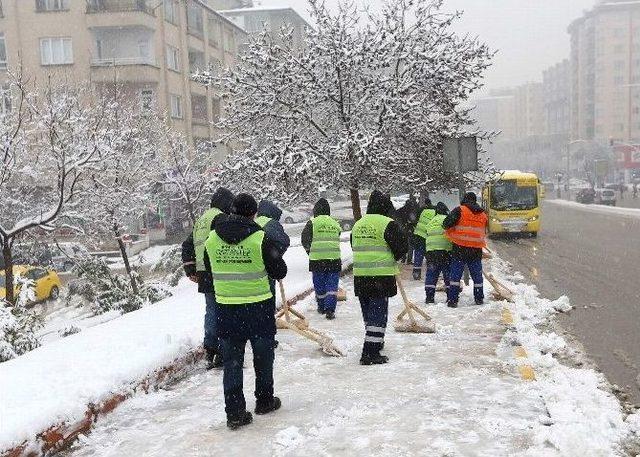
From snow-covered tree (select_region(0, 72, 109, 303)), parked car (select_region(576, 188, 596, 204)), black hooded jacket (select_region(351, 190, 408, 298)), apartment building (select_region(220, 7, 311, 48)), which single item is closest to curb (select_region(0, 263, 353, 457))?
black hooded jacket (select_region(351, 190, 408, 298))

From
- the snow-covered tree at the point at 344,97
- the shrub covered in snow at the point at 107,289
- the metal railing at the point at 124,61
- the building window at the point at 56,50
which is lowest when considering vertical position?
the shrub covered in snow at the point at 107,289

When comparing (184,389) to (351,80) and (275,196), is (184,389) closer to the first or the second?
(275,196)

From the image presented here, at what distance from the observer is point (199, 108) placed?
135 feet

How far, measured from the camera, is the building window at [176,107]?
35.5 meters

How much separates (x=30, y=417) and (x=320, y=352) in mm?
3478

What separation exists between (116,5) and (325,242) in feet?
95.9

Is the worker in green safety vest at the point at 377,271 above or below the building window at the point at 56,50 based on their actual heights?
below

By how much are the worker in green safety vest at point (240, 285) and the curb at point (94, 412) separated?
1.18 metres

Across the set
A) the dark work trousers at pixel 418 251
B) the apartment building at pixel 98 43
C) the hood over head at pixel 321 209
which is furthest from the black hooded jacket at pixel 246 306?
the apartment building at pixel 98 43

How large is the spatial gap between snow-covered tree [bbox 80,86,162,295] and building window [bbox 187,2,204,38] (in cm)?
1707

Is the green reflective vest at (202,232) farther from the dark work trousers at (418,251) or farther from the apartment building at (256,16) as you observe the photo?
the apartment building at (256,16)

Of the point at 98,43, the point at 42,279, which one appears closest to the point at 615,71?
the point at 98,43

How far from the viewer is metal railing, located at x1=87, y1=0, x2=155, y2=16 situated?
1299 inches

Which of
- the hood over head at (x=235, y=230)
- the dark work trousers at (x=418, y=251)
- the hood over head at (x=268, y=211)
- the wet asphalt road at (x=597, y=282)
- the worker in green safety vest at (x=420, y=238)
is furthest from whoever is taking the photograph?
the dark work trousers at (x=418, y=251)
